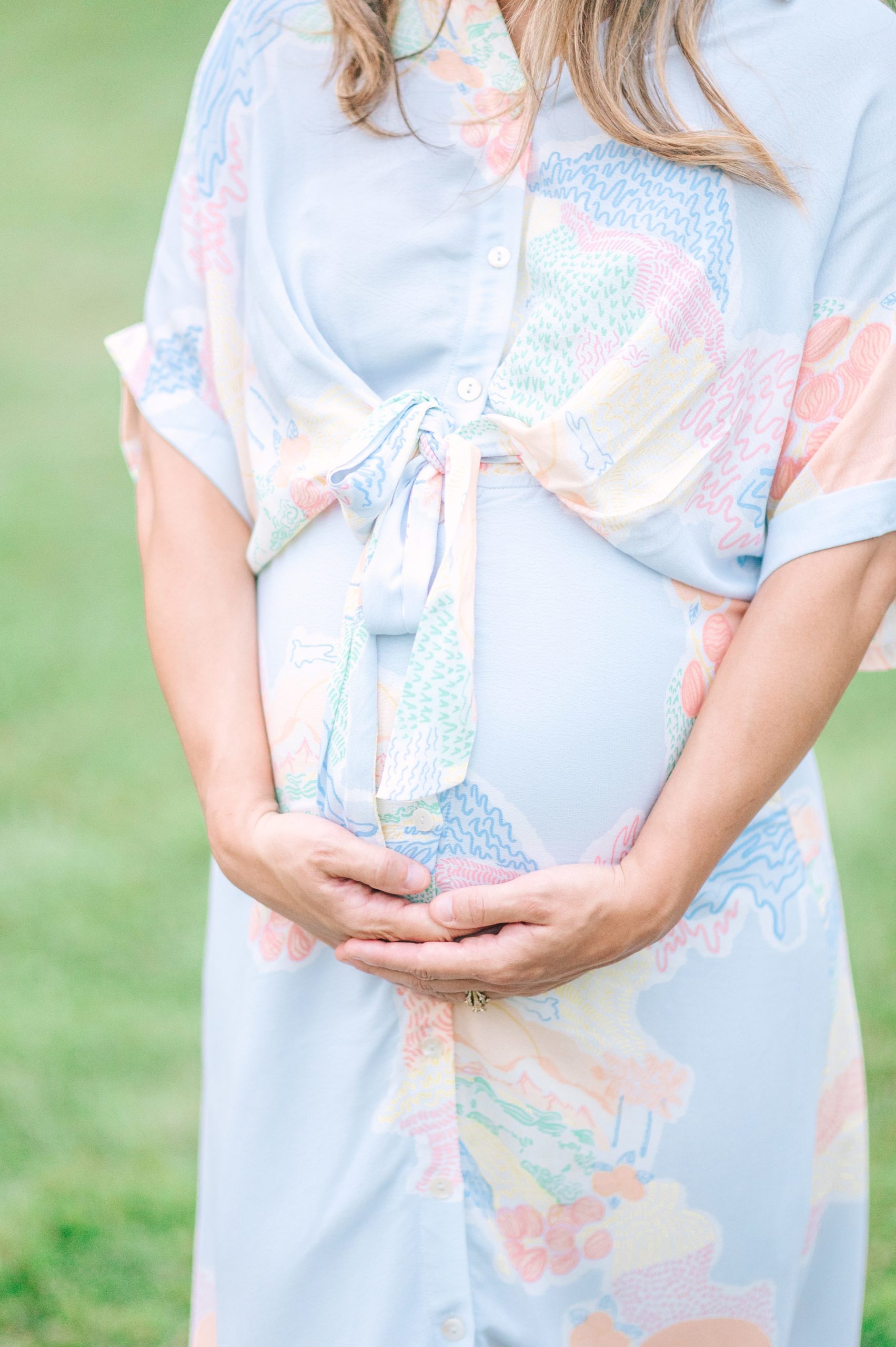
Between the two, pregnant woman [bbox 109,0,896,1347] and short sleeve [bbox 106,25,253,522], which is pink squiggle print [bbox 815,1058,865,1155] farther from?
short sleeve [bbox 106,25,253,522]

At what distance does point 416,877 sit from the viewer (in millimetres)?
1152

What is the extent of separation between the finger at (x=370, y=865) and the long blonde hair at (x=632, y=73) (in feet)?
2.04

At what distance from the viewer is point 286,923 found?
51.3 inches

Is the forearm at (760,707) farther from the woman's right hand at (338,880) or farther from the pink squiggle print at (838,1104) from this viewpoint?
the pink squiggle print at (838,1104)

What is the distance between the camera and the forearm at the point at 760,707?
115 centimetres

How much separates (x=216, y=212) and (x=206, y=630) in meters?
0.40

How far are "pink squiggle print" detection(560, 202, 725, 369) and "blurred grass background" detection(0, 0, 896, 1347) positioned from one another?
1.66 m

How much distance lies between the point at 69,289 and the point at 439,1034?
562 centimetres

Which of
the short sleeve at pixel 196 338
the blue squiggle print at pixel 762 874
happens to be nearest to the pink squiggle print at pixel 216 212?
the short sleeve at pixel 196 338

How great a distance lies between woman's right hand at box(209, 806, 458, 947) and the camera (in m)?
1.14

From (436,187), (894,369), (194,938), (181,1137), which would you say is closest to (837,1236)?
(894,369)

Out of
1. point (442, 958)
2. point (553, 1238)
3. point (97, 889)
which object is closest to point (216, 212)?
point (442, 958)

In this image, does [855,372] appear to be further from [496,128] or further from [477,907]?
[477,907]

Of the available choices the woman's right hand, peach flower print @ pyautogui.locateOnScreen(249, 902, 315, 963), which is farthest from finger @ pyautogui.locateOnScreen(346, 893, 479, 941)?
peach flower print @ pyautogui.locateOnScreen(249, 902, 315, 963)
